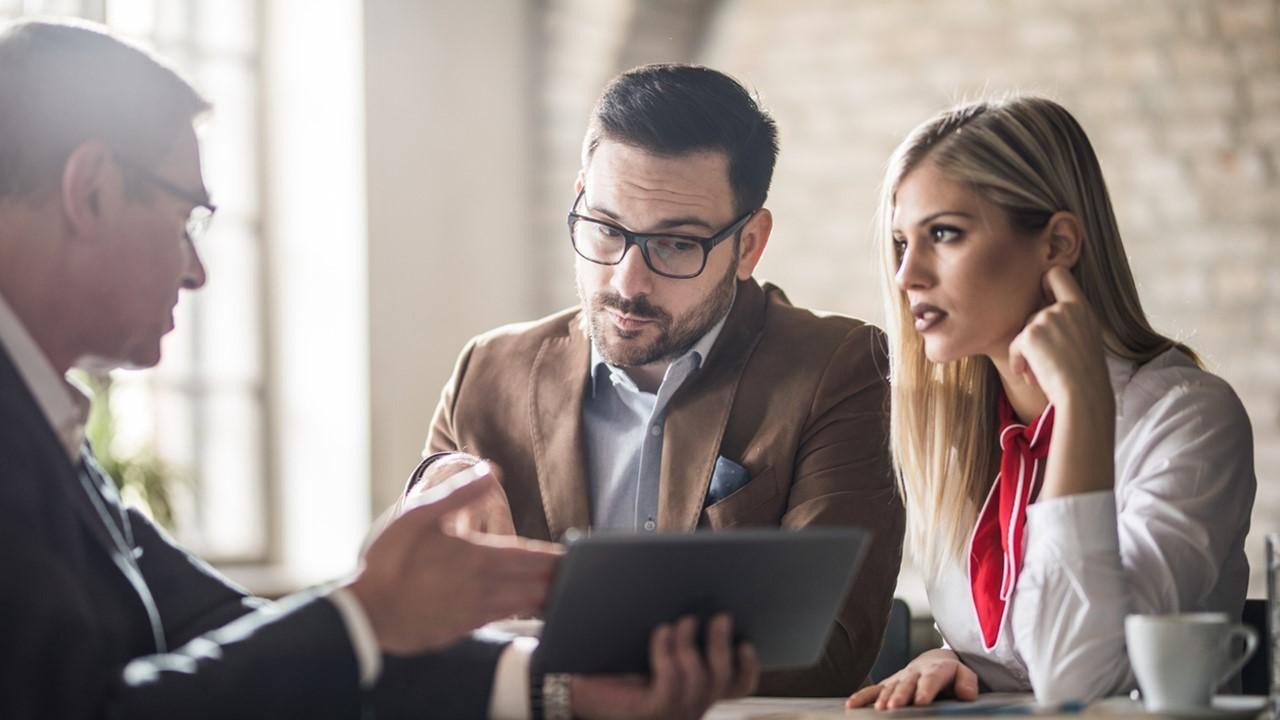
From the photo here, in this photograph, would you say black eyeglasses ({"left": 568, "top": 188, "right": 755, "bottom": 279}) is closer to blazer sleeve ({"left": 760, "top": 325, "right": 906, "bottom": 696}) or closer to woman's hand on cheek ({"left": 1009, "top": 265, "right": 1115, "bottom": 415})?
blazer sleeve ({"left": 760, "top": 325, "right": 906, "bottom": 696})

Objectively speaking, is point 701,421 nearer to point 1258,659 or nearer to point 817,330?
point 817,330

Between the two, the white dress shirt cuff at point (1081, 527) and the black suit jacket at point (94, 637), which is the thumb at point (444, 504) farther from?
the white dress shirt cuff at point (1081, 527)

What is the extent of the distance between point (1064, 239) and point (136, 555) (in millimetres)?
1253

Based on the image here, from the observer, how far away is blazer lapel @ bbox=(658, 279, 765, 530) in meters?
2.22

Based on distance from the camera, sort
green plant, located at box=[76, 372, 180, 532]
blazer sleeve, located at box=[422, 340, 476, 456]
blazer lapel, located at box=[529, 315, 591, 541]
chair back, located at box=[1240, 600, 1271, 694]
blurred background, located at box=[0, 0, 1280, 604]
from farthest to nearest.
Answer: blurred background, located at box=[0, 0, 1280, 604] < green plant, located at box=[76, 372, 180, 532] < blazer sleeve, located at box=[422, 340, 476, 456] < blazer lapel, located at box=[529, 315, 591, 541] < chair back, located at box=[1240, 600, 1271, 694]

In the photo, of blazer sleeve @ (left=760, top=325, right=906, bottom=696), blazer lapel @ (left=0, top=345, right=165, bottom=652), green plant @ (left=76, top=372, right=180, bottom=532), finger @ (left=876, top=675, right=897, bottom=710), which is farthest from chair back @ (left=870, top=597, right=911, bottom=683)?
green plant @ (left=76, top=372, right=180, bottom=532)

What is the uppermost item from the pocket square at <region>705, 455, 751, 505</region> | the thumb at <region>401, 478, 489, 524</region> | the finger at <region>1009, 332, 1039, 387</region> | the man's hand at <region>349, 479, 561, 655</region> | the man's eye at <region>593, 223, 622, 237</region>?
the man's eye at <region>593, 223, 622, 237</region>

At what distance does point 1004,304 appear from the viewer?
1.89 metres

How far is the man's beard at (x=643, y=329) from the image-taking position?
2.25 metres

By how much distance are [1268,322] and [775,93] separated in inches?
77.6

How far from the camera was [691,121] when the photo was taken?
90.5 inches

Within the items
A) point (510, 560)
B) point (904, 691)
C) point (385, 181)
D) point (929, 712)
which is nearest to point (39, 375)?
point (510, 560)

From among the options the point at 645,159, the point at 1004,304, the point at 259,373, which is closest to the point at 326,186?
the point at 259,373

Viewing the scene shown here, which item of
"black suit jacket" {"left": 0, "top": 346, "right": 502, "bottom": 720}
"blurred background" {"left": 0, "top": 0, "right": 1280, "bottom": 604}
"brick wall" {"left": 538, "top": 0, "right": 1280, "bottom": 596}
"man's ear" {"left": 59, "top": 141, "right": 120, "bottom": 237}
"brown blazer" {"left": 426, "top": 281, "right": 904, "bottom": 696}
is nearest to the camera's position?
"black suit jacket" {"left": 0, "top": 346, "right": 502, "bottom": 720}
